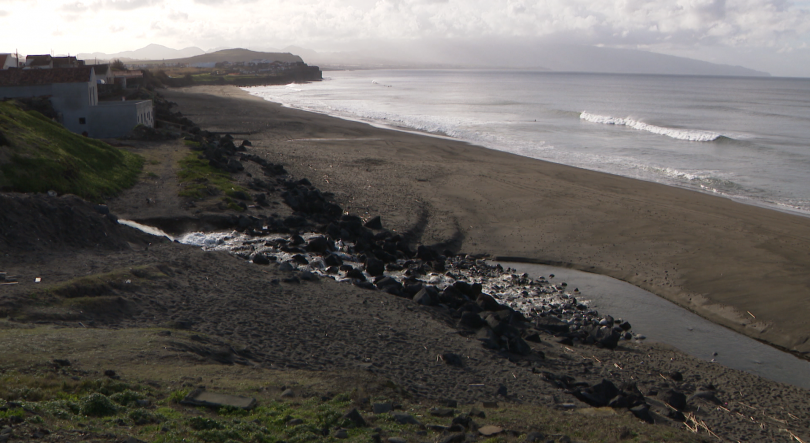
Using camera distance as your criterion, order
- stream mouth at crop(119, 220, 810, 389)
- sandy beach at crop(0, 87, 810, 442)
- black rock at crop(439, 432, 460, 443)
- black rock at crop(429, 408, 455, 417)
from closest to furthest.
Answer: black rock at crop(439, 432, 460, 443) → black rock at crop(429, 408, 455, 417) → sandy beach at crop(0, 87, 810, 442) → stream mouth at crop(119, 220, 810, 389)

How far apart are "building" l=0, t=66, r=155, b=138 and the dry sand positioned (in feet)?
26.4

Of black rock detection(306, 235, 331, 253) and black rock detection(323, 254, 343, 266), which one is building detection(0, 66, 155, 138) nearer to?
black rock detection(306, 235, 331, 253)

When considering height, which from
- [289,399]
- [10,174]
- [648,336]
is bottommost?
[648,336]

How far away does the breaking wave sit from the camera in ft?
142

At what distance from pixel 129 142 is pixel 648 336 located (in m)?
26.7

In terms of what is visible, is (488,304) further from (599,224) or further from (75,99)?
(75,99)

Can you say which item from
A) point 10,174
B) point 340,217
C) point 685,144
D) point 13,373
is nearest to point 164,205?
point 10,174

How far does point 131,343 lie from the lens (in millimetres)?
7980

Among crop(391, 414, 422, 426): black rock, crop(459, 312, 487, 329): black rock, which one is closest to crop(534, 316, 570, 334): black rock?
crop(459, 312, 487, 329): black rock

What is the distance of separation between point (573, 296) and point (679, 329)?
2452 millimetres

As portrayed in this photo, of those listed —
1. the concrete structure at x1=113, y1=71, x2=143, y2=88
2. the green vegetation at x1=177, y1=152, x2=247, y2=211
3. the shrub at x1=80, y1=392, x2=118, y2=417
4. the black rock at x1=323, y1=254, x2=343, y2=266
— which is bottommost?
the black rock at x1=323, y1=254, x2=343, y2=266

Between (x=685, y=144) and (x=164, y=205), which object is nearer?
(x=164, y=205)

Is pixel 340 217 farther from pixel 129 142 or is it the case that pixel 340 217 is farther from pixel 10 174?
pixel 129 142

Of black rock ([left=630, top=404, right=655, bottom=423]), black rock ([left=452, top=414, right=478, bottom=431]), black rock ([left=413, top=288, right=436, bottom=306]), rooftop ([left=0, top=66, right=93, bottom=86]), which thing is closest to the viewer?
black rock ([left=452, top=414, right=478, bottom=431])
